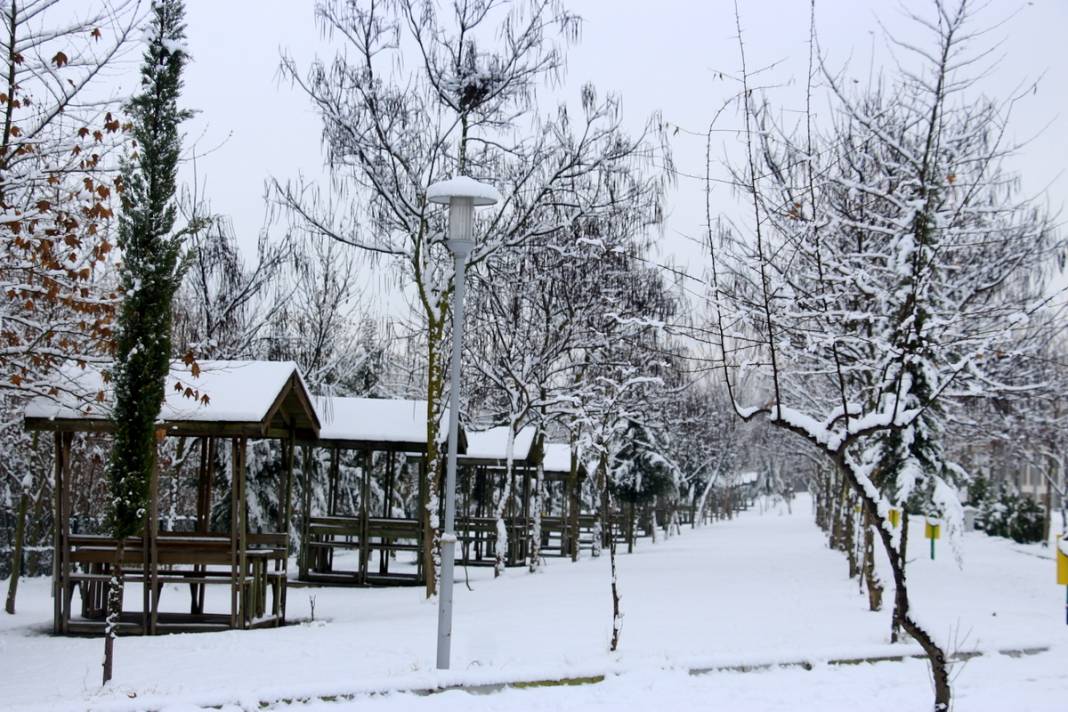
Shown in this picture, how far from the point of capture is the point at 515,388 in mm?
23656

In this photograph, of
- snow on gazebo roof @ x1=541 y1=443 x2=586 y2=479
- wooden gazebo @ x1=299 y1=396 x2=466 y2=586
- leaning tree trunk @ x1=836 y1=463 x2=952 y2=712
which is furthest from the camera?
snow on gazebo roof @ x1=541 y1=443 x2=586 y2=479

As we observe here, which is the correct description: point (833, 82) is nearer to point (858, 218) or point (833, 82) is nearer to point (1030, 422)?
point (858, 218)

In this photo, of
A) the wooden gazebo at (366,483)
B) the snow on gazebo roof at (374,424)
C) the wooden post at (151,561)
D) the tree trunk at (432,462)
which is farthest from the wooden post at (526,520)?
the wooden post at (151,561)

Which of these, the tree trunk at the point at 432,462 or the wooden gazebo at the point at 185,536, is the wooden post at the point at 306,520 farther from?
the wooden gazebo at the point at 185,536

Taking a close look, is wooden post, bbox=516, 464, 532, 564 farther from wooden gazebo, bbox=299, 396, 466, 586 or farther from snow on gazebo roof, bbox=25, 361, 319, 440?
snow on gazebo roof, bbox=25, 361, 319, 440

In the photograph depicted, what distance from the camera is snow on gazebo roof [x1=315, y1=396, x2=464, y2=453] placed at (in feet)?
64.3

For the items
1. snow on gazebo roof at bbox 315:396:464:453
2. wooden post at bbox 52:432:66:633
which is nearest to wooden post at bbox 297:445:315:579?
snow on gazebo roof at bbox 315:396:464:453

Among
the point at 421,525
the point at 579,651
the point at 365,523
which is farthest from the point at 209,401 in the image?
the point at 421,525

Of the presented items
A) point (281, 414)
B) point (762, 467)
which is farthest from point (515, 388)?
point (762, 467)

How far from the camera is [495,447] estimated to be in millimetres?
25203

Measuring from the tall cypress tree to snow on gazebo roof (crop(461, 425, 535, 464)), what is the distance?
14421 mm

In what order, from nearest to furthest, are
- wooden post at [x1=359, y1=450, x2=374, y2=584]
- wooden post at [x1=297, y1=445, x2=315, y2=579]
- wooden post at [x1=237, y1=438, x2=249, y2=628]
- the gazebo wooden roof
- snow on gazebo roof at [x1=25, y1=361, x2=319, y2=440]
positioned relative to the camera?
1. snow on gazebo roof at [x1=25, y1=361, x2=319, y2=440]
2. wooden post at [x1=237, y1=438, x2=249, y2=628]
3. wooden post at [x1=359, y1=450, x2=374, y2=584]
4. wooden post at [x1=297, y1=445, x2=315, y2=579]
5. the gazebo wooden roof

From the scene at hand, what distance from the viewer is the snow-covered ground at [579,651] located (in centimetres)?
820

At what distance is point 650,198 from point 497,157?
417 cm
